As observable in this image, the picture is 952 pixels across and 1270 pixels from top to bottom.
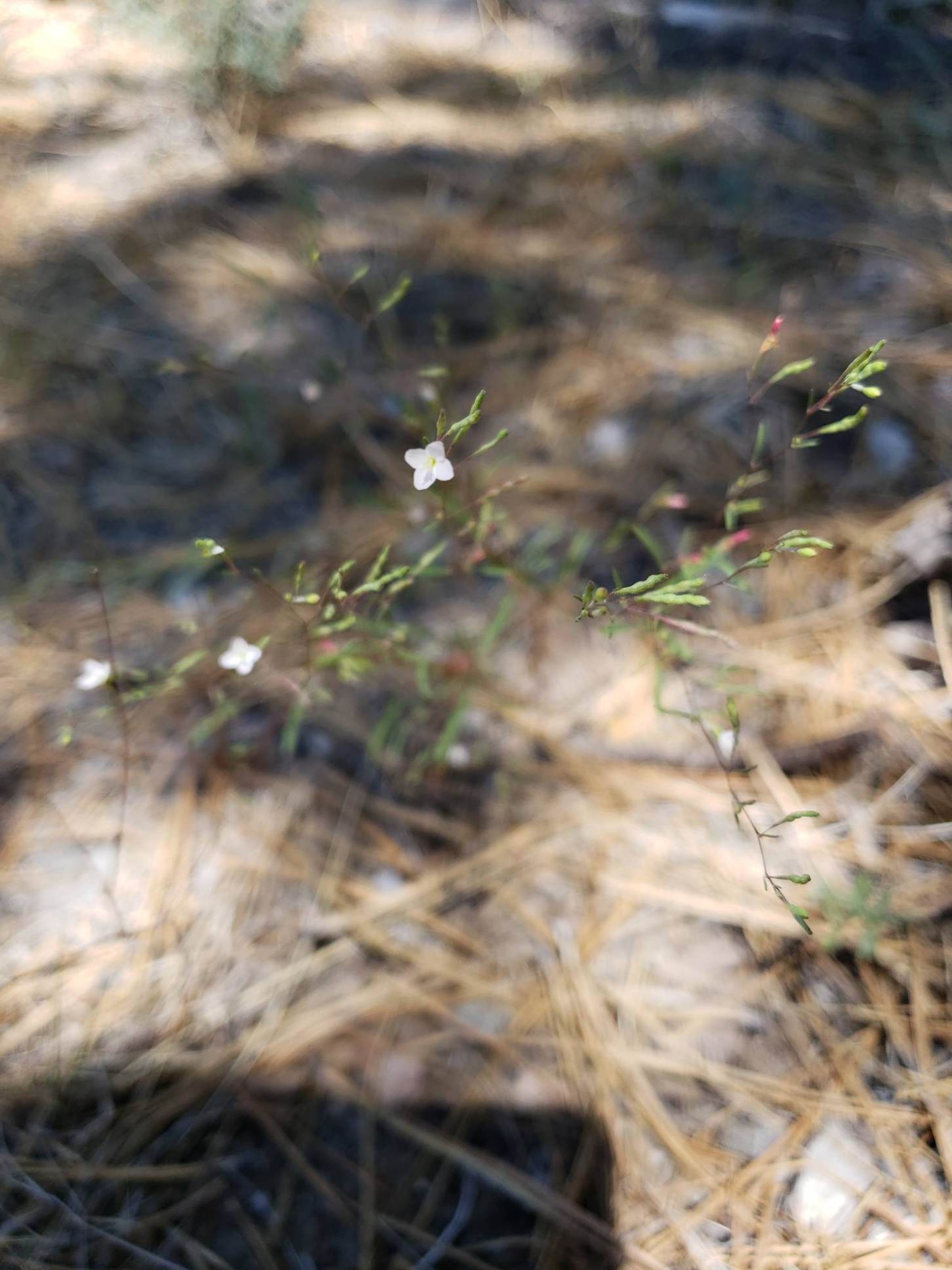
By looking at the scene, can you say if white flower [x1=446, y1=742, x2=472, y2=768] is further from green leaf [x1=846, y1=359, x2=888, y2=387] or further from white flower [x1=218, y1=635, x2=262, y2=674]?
green leaf [x1=846, y1=359, x2=888, y2=387]

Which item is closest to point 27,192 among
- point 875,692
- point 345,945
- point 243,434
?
point 243,434

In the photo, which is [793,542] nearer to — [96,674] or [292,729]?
[292,729]

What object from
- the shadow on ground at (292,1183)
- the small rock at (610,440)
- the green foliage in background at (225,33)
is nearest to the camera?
the shadow on ground at (292,1183)

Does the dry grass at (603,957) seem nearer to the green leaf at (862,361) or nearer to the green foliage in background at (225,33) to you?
the green leaf at (862,361)

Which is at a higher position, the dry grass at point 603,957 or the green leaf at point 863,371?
the green leaf at point 863,371

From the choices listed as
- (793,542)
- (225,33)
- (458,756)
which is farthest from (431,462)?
(225,33)

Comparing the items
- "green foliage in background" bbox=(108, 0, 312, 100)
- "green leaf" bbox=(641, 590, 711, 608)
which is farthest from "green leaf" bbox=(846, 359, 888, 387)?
"green foliage in background" bbox=(108, 0, 312, 100)

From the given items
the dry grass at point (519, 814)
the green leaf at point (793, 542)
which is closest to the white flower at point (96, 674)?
the dry grass at point (519, 814)
